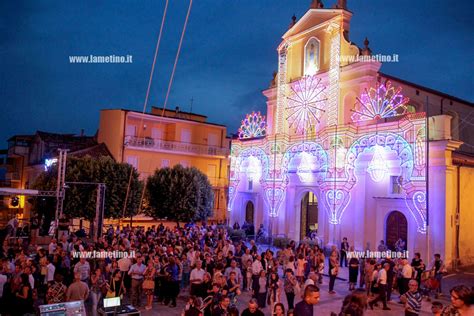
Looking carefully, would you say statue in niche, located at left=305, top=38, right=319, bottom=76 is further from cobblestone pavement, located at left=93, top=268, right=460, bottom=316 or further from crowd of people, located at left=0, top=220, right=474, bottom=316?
cobblestone pavement, located at left=93, top=268, right=460, bottom=316

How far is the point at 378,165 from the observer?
22312 mm

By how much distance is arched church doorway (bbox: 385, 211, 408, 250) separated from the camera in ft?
71.5

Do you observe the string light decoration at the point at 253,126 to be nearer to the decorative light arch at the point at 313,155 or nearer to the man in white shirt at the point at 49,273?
the decorative light arch at the point at 313,155

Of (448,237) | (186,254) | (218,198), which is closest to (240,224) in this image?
(218,198)

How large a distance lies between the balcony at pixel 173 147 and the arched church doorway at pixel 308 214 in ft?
47.6

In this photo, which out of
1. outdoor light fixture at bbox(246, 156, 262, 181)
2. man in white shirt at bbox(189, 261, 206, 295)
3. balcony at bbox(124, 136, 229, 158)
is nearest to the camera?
man in white shirt at bbox(189, 261, 206, 295)

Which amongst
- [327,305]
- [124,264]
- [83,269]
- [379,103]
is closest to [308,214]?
[379,103]

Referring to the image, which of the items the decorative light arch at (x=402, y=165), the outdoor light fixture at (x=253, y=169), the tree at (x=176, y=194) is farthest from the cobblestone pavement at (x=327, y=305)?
the tree at (x=176, y=194)

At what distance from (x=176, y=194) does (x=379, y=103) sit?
15.2 m

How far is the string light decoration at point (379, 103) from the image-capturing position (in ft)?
70.8

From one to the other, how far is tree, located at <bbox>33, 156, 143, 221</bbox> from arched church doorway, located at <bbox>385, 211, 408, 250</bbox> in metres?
15.2

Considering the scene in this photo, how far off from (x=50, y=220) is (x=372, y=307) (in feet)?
63.1

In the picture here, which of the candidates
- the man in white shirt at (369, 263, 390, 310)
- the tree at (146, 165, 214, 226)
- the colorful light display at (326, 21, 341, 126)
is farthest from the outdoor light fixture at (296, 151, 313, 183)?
the man in white shirt at (369, 263, 390, 310)

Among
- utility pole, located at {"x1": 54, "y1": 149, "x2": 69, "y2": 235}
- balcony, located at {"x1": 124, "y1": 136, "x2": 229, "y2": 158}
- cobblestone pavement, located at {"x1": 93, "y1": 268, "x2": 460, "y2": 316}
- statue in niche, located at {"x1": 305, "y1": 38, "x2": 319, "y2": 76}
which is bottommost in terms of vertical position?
cobblestone pavement, located at {"x1": 93, "y1": 268, "x2": 460, "y2": 316}
